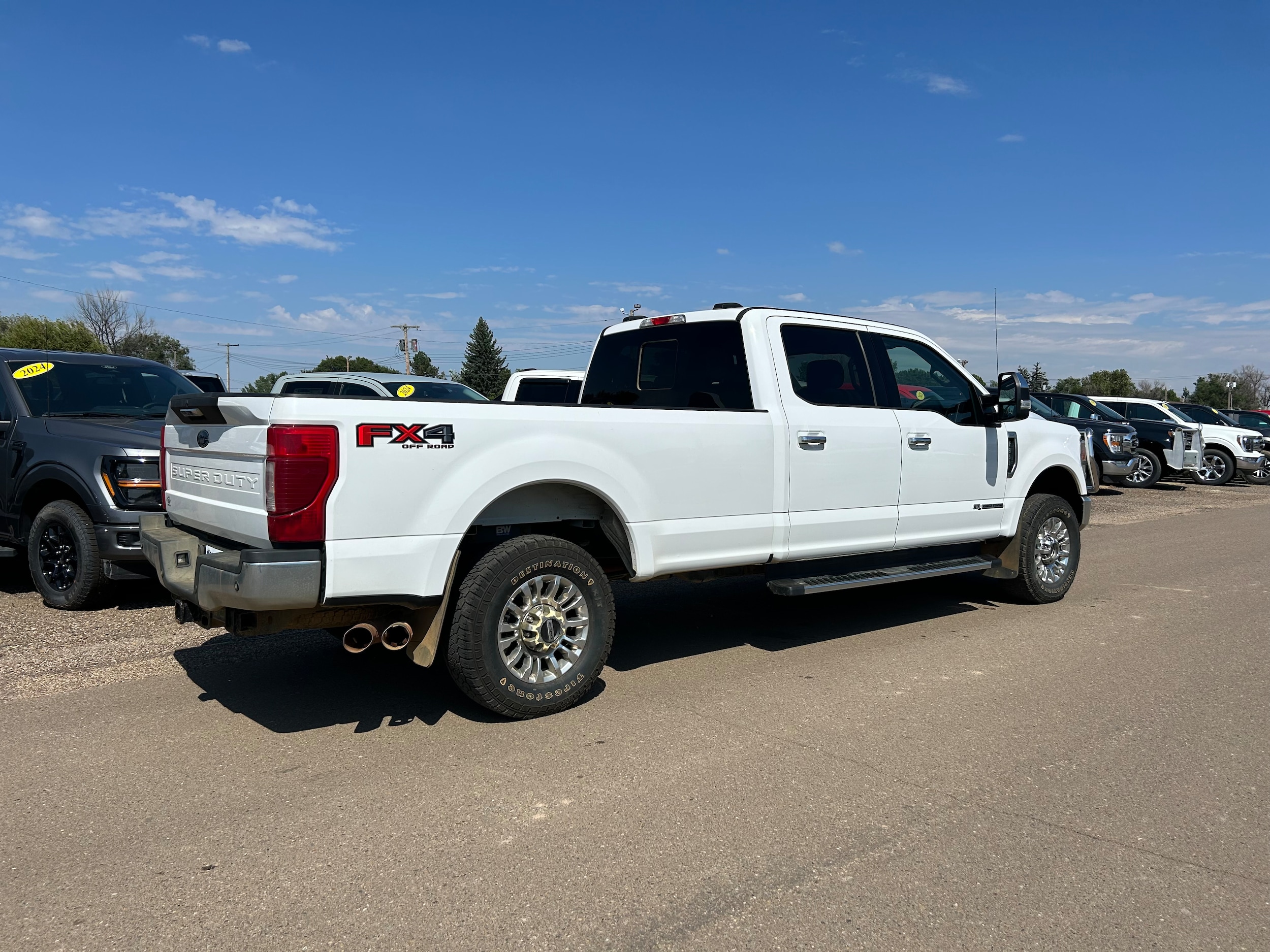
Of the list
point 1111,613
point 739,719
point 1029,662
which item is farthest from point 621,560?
point 1111,613

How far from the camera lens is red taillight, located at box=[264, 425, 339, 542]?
13.0 ft

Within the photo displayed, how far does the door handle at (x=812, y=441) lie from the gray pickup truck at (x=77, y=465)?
441 centimetres

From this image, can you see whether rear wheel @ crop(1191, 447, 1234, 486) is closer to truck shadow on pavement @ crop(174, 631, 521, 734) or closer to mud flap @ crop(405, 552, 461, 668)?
truck shadow on pavement @ crop(174, 631, 521, 734)

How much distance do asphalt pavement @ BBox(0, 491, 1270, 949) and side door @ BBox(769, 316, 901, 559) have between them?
78 centimetres

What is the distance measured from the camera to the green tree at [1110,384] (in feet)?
336

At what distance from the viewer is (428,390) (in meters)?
13.3

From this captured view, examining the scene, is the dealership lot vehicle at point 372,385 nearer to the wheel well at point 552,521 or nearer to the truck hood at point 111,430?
the truck hood at point 111,430

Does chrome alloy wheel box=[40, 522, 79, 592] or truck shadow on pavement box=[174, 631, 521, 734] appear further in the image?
chrome alloy wheel box=[40, 522, 79, 592]

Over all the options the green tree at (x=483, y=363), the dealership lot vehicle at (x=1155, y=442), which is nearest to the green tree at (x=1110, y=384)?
the green tree at (x=483, y=363)

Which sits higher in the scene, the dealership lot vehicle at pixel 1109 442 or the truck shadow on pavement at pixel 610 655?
the dealership lot vehicle at pixel 1109 442

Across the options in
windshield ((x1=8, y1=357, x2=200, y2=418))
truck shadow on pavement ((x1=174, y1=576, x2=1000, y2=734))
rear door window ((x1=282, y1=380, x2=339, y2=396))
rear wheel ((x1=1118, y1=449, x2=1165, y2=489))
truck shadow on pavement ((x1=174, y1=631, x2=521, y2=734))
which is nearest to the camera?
truck shadow on pavement ((x1=174, y1=631, x2=521, y2=734))

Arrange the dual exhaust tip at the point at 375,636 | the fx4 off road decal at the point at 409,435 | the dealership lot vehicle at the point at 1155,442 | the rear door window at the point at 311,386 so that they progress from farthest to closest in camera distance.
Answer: the dealership lot vehicle at the point at 1155,442
the rear door window at the point at 311,386
the dual exhaust tip at the point at 375,636
the fx4 off road decal at the point at 409,435

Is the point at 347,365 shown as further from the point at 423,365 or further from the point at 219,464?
the point at 219,464

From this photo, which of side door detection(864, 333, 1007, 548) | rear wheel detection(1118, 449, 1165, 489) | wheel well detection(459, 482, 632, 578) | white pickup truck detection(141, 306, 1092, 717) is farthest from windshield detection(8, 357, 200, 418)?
rear wheel detection(1118, 449, 1165, 489)
